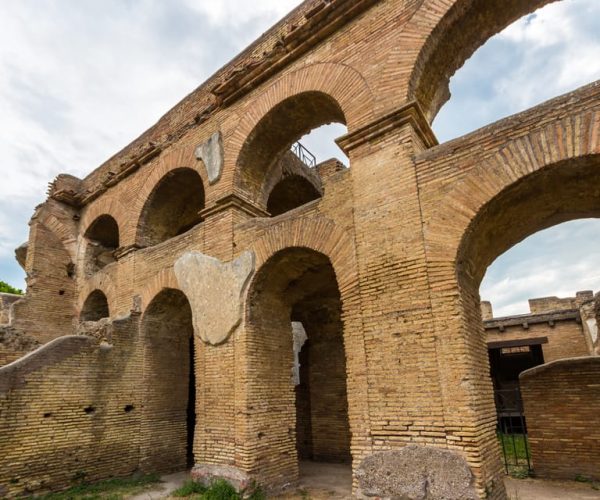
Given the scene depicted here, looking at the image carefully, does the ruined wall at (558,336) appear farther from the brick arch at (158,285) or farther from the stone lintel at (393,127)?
the brick arch at (158,285)

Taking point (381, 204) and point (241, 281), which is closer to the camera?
point (381, 204)

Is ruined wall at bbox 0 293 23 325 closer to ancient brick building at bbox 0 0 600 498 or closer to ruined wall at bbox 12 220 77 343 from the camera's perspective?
ruined wall at bbox 12 220 77 343

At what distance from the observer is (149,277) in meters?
9.43

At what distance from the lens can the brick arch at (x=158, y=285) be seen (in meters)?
8.80

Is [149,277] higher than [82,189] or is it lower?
lower

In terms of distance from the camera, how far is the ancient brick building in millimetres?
4902

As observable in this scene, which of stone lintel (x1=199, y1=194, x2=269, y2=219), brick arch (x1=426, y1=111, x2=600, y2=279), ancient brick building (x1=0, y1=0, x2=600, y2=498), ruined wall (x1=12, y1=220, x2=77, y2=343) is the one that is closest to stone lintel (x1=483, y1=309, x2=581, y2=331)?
ancient brick building (x1=0, y1=0, x2=600, y2=498)

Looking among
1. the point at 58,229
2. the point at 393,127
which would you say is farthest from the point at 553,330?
the point at 58,229

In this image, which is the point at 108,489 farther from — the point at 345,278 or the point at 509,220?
the point at 509,220

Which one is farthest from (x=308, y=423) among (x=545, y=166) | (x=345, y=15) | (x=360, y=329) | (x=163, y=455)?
(x=345, y=15)

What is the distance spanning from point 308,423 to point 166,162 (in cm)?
717

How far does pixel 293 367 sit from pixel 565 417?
190 inches

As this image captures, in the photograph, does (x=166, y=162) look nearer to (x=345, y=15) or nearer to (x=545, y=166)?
(x=345, y=15)

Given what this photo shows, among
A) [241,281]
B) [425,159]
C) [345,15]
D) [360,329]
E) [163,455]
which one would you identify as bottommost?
[163,455]
